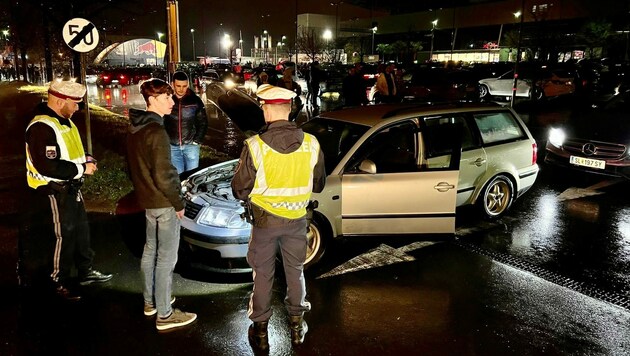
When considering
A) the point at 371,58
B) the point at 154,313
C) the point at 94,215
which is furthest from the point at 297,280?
the point at 371,58

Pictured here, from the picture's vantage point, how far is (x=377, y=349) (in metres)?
3.66

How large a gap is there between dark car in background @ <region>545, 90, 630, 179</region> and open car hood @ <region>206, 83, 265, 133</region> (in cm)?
561

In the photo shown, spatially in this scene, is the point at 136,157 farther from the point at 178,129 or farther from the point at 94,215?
the point at 94,215

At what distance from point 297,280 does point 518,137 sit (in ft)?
14.8

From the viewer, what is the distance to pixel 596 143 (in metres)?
8.33

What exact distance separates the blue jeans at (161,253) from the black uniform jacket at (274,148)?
617 millimetres

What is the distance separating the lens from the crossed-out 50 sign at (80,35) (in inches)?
282

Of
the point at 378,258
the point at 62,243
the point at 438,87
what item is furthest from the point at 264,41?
the point at 62,243

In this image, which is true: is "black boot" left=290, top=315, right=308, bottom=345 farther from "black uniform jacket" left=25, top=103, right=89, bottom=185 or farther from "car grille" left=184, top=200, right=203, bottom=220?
"black uniform jacket" left=25, top=103, right=89, bottom=185

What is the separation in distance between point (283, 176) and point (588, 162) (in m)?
6.84

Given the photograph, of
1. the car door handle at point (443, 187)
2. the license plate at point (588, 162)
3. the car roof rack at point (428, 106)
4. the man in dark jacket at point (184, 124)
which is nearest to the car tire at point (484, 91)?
the license plate at point (588, 162)

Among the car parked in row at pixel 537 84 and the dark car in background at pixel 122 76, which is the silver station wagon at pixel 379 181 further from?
the dark car in background at pixel 122 76

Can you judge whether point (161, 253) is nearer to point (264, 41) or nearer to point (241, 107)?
point (241, 107)

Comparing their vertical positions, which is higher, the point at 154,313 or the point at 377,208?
the point at 377,208
